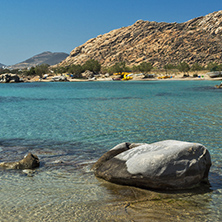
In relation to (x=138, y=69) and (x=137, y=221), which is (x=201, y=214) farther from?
(x=138, y=69)

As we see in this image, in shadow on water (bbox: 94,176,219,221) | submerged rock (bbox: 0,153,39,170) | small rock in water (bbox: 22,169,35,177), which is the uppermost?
submerged rock (bbox: 0,153,39,170)

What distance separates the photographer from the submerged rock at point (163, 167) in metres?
8.20

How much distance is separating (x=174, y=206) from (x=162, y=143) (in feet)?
8.03

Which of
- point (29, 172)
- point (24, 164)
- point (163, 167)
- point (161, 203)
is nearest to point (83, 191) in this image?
point (161, 203)

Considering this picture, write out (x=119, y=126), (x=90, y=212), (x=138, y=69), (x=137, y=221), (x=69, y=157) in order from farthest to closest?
(x=138, y=69) < (x=119, y=126) < (x=69, y=157) < (x=90, y=212) < (x=137, y=221)

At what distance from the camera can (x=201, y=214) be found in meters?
6.71

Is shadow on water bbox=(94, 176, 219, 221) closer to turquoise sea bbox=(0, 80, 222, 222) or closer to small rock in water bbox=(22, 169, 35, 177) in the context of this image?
turquoise sea bbox=(0, 80, 222, 222)

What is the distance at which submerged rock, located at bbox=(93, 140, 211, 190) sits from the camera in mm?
8203

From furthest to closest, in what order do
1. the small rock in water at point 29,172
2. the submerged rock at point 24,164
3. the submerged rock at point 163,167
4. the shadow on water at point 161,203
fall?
1. the submerged rock at point 24,164
2. the small rock in water at point 29,172
3. the submerged rock at point 163,167
4. the shadow on water at point 161,203

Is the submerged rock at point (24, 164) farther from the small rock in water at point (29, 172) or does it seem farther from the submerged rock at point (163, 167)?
the submerged rock at point (163, 167)

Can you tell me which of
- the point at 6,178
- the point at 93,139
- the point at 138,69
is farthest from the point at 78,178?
the point at 138,69

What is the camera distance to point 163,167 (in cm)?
819

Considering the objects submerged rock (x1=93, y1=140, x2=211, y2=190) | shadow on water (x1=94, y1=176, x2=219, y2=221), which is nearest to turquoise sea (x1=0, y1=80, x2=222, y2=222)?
shadow on water (x1=94, y1=176, x2=219, y2=221)

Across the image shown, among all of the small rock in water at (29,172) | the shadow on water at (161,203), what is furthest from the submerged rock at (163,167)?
the small rock in water at (29,172)
